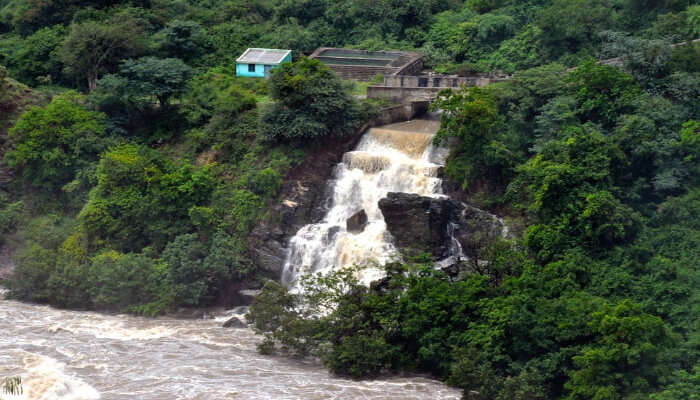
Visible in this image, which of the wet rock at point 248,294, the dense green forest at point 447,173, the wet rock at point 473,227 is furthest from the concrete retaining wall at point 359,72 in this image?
the wet rock at point 248,294

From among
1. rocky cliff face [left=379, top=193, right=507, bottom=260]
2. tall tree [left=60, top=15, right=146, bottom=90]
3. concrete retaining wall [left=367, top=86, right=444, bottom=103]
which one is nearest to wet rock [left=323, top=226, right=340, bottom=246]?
rocky cliff face [left=379, top=193, right=507, bottom=260]

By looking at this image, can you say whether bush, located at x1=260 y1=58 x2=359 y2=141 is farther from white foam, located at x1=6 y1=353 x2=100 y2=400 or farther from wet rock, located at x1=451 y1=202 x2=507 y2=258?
white foam, located at x1=6 y1=353 x2=100 y2=400

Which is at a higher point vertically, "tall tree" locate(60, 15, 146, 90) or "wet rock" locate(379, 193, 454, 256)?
"tall tree" locate(60, 15, 146, 90)

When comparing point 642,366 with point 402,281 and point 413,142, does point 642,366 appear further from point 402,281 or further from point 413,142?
point 413,142

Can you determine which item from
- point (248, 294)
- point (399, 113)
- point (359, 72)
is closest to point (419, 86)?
point (399, 113)

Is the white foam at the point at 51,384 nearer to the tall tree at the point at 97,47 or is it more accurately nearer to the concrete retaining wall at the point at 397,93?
the concrete retaining wall at the point at 397,93

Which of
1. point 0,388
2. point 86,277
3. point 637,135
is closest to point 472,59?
point 637,135
